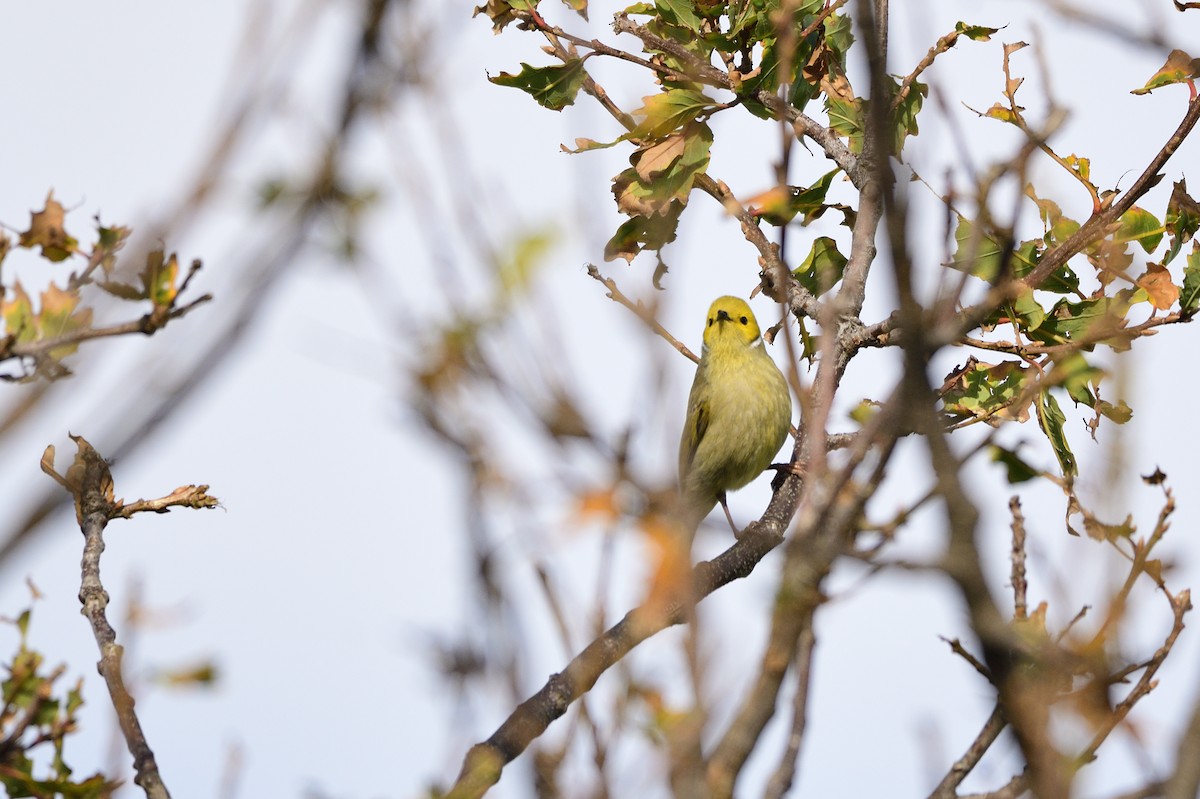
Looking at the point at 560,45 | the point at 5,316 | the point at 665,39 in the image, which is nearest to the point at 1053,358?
the point at 665,39

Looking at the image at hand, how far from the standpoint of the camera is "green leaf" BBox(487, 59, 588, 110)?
3822mm

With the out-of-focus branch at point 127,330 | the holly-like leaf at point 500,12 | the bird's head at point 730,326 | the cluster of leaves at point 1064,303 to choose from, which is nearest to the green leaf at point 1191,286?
the cluster of leaves at point 1064,303

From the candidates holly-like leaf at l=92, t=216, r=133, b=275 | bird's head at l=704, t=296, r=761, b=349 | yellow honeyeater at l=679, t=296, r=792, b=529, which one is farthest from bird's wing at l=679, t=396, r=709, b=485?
holly-like leaf at l=92, t=216, r=133, b=275

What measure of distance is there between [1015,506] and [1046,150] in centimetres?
101

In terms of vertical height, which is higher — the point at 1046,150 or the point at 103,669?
the point at 1046,150

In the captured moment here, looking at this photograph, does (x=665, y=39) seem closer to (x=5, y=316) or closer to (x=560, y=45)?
(x=560, y=45)

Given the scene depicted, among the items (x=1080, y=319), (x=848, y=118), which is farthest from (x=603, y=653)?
(x=848, y=118)

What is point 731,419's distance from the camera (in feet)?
23.9

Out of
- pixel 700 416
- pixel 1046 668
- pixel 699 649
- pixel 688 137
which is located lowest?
pixel 699 649

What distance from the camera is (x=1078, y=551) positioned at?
7.18 ft

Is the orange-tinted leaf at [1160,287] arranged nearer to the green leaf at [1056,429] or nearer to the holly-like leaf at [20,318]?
the green leaf at [1056,429]

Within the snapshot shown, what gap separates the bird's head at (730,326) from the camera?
7.77 metres

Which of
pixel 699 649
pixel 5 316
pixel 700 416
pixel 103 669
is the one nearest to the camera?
pixel 699 649

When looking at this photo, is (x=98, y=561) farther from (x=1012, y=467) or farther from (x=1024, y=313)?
(x=1024, y=313)
